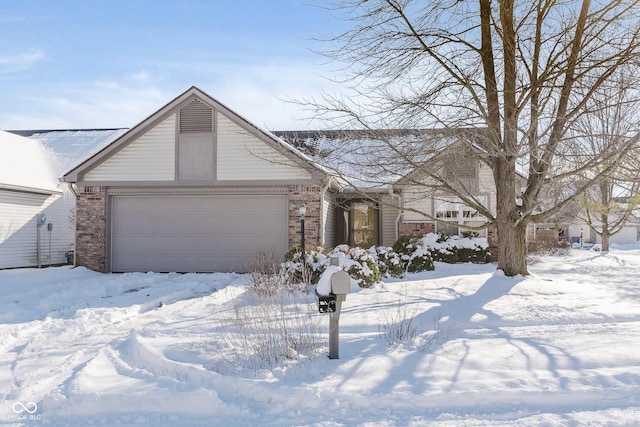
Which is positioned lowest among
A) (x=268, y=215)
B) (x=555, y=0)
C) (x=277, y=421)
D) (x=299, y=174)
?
(x=277, y=421)

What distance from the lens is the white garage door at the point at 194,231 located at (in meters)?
15.5

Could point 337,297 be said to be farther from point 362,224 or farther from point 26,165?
point 26,165

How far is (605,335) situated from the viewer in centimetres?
644

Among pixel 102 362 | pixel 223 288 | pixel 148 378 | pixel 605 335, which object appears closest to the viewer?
pixel 148 378

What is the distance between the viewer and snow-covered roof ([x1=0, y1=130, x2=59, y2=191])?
684 inches

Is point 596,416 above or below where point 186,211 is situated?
below

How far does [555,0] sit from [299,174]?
7892 millimetres

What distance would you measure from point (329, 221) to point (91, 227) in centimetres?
783

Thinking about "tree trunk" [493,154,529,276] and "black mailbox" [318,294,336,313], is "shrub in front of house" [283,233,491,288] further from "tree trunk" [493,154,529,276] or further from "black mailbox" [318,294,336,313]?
"black mailbox" [318,294,336,313]

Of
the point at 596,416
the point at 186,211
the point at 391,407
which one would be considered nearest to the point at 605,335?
the point at 596,416

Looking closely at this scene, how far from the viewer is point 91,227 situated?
16016mm

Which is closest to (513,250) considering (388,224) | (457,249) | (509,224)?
(509,224)

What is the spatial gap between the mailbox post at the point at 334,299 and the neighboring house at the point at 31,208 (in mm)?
15370

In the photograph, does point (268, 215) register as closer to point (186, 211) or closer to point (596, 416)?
point (186, 211)
